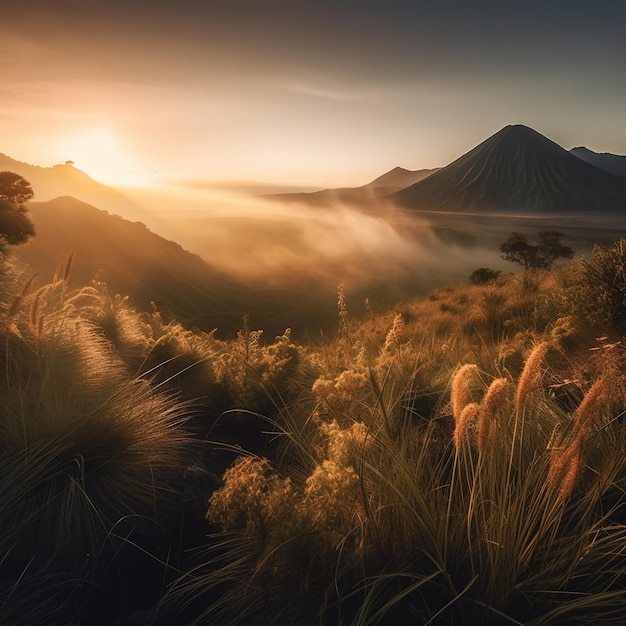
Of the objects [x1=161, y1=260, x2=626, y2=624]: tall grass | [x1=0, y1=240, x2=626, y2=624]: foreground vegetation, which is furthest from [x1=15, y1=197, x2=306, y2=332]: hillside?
[x1=161, y1=260, x2=626, y2=624]: tall grass

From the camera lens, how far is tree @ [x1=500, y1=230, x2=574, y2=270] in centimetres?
5578

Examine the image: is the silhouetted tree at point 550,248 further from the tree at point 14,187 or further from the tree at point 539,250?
the tree at point 14,187

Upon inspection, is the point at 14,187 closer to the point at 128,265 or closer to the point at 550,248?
the point at 550,248

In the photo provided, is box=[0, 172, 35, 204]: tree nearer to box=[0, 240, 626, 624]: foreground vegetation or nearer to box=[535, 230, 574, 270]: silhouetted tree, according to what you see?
box=[0, 240, 626, 624]: foreground vegetation

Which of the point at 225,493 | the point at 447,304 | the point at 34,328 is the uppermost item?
the point at 34,328

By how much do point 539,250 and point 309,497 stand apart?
62374 mm

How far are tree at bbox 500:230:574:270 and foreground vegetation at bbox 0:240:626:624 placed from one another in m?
55.3

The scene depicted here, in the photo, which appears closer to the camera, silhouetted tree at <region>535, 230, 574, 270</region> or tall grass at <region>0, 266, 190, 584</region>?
tall grass at <region>0, 266, 190, 584</region>

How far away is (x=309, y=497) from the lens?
113 inches

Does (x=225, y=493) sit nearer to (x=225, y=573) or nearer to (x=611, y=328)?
(x=225, y=573)

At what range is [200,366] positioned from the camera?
632 cm

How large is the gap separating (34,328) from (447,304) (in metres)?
13.9

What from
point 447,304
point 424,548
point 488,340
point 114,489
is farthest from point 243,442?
point 447,304

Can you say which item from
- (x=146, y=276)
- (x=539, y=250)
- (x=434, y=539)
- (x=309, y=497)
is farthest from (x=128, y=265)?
(x=434, y=539)
